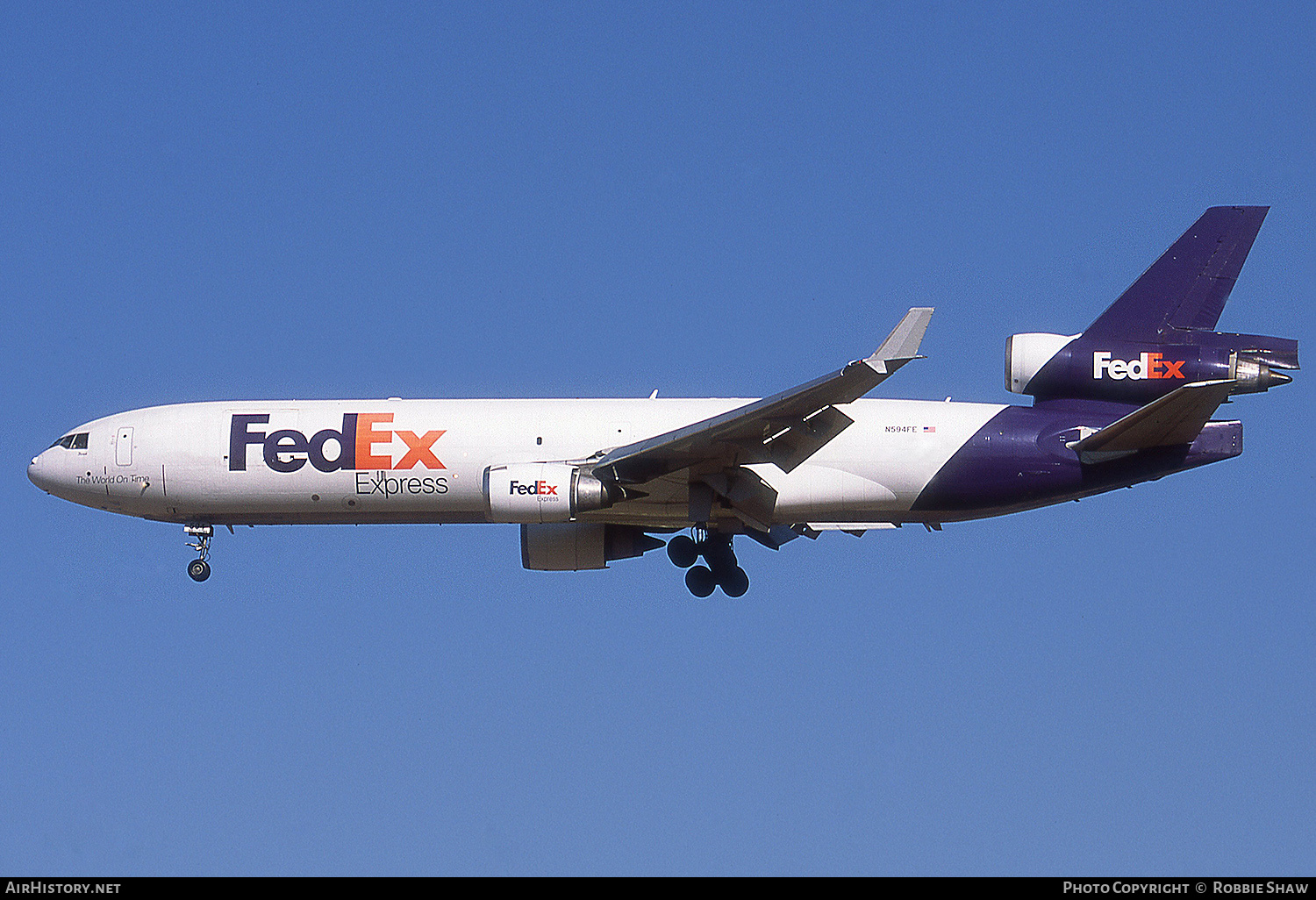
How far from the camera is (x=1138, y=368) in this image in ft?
97.7

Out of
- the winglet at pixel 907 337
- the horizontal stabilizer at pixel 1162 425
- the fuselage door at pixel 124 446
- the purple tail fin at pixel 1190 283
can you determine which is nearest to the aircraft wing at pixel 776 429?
the winglet at pixel 907 337

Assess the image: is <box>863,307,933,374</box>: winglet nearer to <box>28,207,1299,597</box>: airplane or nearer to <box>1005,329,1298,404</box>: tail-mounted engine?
<box>28,207,1299,597</box>: airplane

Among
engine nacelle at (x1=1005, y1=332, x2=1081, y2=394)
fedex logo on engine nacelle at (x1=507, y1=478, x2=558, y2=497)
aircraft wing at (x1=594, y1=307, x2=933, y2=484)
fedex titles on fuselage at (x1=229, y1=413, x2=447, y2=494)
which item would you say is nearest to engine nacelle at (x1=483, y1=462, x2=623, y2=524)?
fedex logo on engine nacelle at (x1=507, y1=478, x2=558, y2=497)

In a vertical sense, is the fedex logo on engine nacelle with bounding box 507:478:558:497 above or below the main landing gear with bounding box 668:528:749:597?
above

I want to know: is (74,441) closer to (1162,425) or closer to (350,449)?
A: (350,449)

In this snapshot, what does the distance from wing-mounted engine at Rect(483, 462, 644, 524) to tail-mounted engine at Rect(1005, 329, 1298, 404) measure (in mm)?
9136

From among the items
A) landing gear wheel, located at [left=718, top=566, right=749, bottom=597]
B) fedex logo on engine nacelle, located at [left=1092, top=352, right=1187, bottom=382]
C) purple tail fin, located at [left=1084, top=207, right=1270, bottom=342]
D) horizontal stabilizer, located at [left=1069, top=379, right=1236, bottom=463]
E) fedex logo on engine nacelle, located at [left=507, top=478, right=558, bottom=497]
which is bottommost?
landing gear wheel, located at [left=718, top=566, right=749, bottom=597]

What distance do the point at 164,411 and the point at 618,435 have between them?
1023 centimetres

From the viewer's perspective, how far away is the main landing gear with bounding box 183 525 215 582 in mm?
32094

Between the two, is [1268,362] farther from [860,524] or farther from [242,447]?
[242,447]

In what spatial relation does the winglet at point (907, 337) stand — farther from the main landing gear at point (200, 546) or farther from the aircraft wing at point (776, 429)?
the main landing gear at point (200, 546)

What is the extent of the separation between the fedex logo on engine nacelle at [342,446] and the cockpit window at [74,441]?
3782 millimetres

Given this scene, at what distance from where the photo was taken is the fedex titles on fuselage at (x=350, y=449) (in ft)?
100

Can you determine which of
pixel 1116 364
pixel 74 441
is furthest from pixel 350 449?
pixel 1116 364
